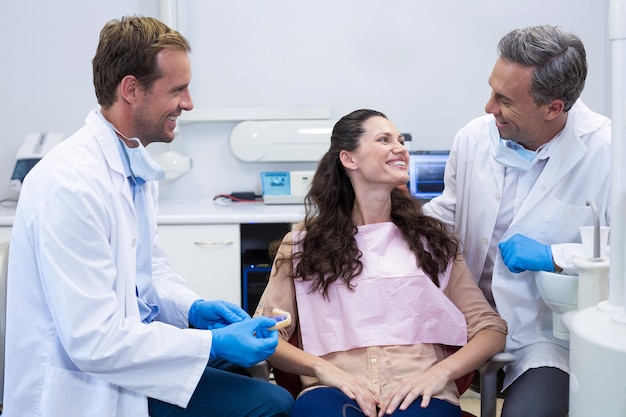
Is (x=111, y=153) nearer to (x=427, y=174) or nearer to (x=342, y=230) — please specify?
(x=342, y=230)

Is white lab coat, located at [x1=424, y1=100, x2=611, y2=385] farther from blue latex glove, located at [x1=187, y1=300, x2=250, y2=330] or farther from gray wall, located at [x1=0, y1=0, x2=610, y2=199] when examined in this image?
gray wall, located at [x1=0, y1=0, x2=610, y2=199]

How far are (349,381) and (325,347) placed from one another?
15 centimetres

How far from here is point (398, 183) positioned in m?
1.99

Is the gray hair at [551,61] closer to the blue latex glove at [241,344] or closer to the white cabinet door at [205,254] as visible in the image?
the blue latex glove at [241,344]

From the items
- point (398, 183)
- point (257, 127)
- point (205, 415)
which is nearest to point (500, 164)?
point (398, 183)

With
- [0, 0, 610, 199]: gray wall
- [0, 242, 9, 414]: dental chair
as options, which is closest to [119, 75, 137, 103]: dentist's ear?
[0, 242, 9, 414]: dental chair

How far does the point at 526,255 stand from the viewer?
1820 mm

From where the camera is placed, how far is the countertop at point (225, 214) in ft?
9.70

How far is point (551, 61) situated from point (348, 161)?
58cm

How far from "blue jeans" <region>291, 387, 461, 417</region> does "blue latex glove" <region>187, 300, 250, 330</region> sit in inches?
10.5

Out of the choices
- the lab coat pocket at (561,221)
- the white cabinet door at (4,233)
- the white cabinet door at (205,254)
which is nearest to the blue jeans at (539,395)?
the lab coat pocket at (561,221)

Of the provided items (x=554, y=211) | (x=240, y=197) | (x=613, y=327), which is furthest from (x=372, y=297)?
(x=240, y=197)

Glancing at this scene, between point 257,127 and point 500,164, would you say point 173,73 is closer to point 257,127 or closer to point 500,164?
point 500,164

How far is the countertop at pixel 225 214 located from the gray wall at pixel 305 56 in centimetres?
37
